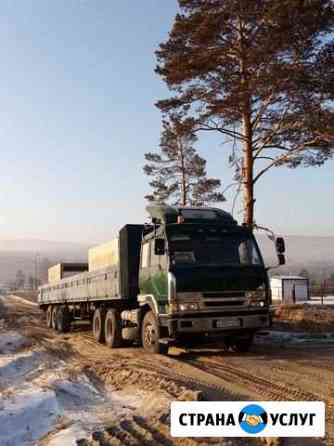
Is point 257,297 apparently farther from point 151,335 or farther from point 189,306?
point 151,335

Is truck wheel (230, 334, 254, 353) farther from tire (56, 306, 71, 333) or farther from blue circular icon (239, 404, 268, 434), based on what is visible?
tire (56, 306, 71, 333)

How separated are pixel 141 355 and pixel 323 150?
11378mm

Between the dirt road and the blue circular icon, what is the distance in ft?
0.64

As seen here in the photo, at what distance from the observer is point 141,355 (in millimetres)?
11992

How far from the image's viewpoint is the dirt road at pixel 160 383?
5.85 metres

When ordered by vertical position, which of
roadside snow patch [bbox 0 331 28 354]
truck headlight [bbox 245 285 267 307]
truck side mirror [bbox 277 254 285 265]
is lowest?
roadside snow patch [bbox 0 331 28 354]

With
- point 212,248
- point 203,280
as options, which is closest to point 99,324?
point 212,248

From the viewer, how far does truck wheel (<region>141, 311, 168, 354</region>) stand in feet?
38.1

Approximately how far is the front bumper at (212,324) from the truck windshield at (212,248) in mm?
1141

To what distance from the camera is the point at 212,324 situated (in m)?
10.8

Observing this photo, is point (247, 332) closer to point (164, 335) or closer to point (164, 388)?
point (164, 335)

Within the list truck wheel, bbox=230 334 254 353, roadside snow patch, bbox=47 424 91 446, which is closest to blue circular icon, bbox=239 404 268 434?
roadside snow patch, bbox=47 424 91 446

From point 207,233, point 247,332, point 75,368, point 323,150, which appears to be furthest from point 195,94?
point 75,368

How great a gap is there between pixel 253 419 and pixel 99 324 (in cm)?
1040
